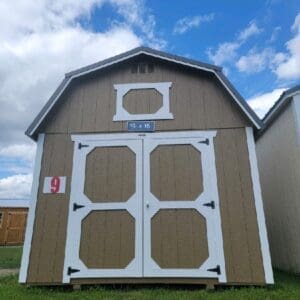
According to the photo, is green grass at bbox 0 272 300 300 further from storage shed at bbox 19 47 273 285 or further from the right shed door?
the right shed door

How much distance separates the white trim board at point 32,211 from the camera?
5.73 m

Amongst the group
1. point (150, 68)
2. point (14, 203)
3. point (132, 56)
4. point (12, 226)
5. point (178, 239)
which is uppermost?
point (132, 56)

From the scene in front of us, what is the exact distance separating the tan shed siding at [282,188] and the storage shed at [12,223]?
1697cm

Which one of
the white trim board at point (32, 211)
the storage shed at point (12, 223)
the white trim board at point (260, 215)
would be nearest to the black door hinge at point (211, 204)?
the white trim board at point (260, 215)

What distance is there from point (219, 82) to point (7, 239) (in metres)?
18.8

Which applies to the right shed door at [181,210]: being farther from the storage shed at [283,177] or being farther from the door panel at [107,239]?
the storage shed at [283,177]

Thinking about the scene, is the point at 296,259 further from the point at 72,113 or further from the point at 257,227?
the point at 72,113

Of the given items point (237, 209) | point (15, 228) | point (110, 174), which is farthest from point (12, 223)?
point (237, 209)

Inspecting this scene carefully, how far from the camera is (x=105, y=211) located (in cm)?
594

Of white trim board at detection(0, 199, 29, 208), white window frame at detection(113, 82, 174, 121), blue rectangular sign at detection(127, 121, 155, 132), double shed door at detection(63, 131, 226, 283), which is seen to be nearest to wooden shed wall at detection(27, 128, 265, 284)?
double shed door at detection(63, 131, 226, 283)

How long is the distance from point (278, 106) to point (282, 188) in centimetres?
198

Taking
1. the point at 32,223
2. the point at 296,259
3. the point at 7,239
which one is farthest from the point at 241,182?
the point at 7,239

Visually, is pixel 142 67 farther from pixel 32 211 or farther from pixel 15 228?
pixel 15 228

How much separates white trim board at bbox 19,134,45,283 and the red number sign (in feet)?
0.94
